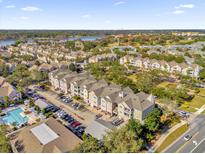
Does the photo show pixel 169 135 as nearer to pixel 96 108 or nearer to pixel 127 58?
pixel 96 108

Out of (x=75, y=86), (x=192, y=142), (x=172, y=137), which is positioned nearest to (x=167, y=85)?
(x=172, y=137)

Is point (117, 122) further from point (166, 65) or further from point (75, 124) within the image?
point (166, 65)

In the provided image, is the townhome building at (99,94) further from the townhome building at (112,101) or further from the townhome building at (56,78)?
the townhome building at (56,78)

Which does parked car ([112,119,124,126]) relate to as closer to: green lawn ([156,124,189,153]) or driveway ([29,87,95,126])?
driveway ([29,87,95,126])

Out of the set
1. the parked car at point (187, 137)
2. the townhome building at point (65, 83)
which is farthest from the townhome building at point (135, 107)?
the townhome building at point (65, 83)

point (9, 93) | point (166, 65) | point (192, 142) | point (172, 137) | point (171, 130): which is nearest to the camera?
point (192, 142)

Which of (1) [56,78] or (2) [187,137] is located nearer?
(2) [187,137]

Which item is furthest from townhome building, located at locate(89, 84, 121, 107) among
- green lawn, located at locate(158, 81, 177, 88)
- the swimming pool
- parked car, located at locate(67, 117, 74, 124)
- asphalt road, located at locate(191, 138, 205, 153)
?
green lawn, located at locate(158, 81, 177, 88)
